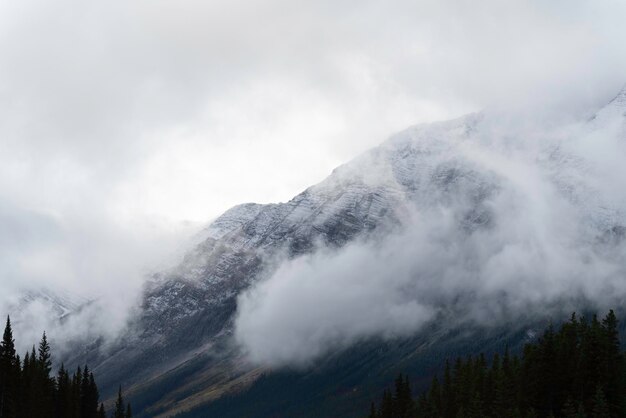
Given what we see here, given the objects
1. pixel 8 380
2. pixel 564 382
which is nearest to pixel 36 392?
pixel 8 380

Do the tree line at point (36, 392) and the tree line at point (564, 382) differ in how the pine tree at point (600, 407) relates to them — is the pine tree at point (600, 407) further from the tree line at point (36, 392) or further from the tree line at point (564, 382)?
the tree line at point (36, 392)

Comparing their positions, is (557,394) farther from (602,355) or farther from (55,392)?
(55,392)

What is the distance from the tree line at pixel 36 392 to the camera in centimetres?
11775

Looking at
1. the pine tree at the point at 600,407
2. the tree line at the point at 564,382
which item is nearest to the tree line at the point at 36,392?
the tree line at the point at 564,382

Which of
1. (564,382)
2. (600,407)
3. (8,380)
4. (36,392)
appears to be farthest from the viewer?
(36,392)

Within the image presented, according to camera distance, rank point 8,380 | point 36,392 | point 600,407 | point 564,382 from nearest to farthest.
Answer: point 600,407 → point 8,380 → point 564,382 → point 36,392

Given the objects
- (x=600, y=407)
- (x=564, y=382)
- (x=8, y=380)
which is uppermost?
Result: (x=8, y=380)

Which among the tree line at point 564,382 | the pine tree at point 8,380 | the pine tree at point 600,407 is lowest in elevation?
the pine tree at point 600,407

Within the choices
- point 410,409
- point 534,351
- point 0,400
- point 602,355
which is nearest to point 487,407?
point 534,351

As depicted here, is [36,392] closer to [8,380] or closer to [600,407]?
[8,380]

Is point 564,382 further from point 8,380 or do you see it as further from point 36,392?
point 8,380

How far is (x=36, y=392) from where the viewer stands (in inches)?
4966

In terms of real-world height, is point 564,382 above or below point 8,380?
below

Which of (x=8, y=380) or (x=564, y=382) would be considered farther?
(x=564, y=382)
